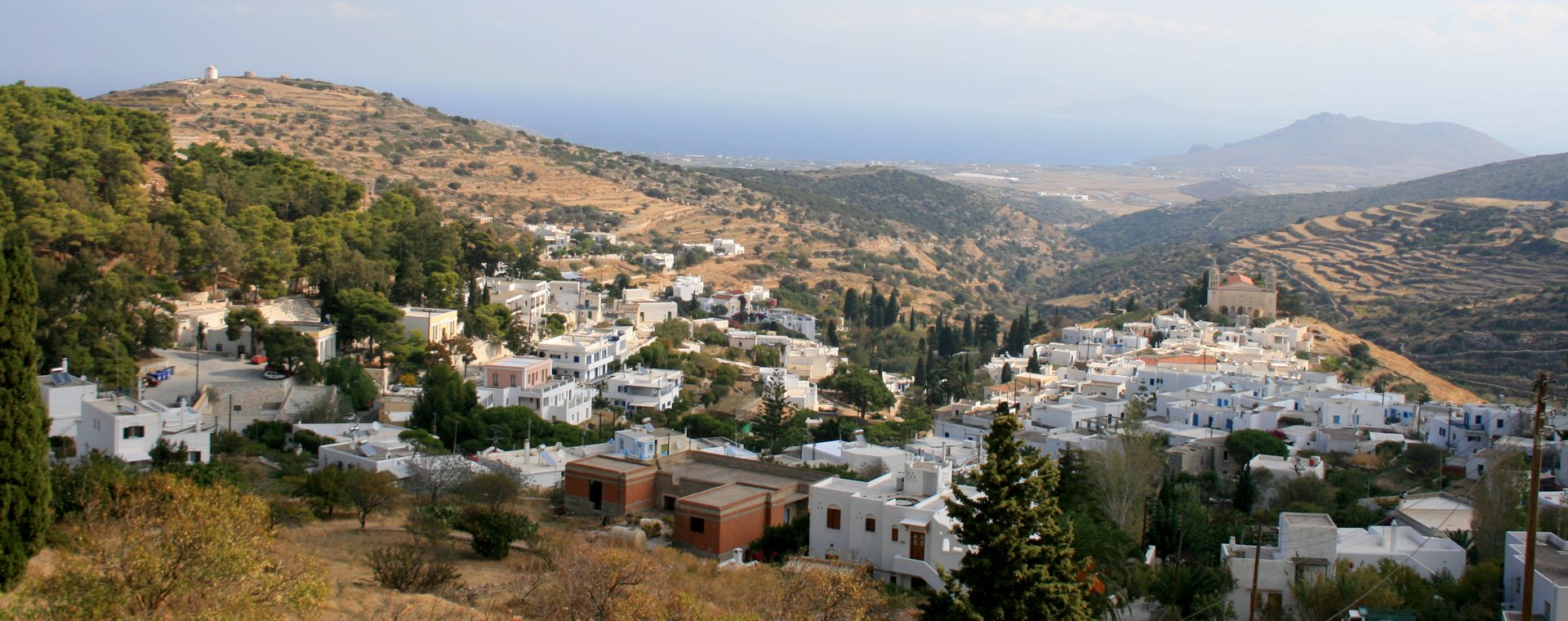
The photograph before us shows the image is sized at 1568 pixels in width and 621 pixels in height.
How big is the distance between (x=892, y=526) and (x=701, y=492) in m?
3.25

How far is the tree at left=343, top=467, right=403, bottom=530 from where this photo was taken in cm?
1641

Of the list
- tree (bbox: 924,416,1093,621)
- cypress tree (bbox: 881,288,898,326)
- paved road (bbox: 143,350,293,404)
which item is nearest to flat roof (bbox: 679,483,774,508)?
tree (bbox: 924,416,1093,621)

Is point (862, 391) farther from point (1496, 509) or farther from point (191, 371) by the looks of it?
point (1496, 509)

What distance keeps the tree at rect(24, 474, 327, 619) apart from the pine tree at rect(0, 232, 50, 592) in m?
1.05

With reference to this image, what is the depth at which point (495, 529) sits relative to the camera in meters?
14.9

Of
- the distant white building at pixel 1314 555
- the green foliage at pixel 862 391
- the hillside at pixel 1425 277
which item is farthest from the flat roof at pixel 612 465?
the hillside at pixel 1425 277

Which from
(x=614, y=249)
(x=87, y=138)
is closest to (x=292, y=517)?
(x=87, y=138)

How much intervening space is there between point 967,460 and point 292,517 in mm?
10227

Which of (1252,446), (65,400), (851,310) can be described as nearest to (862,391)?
(1252,446)

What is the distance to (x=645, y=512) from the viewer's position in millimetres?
18062

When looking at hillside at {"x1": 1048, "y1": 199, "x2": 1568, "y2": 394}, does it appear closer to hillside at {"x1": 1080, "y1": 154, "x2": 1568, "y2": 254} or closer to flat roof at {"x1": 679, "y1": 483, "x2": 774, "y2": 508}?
hillside at {"x1": 1080, "y1": 154, "x2": 1568, "y2": 254}

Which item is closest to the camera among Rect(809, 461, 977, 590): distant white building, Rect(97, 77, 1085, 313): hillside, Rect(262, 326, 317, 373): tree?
Rect(809, 461, 977, 590): distant white building

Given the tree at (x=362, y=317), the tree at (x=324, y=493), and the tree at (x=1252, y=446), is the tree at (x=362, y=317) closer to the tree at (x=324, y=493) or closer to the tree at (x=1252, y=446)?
the tree at (x=324, y=493)

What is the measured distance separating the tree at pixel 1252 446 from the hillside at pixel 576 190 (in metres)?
26.8
